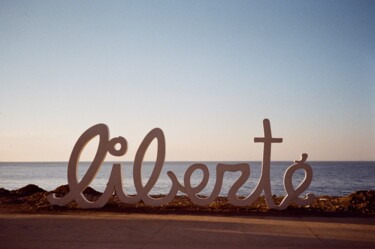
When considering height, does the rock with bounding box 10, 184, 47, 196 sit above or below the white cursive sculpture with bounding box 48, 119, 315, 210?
below

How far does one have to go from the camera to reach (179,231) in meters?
8.41

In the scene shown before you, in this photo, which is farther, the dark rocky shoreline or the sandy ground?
the dark rocky shoreline

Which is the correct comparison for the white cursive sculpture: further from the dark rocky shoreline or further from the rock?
the rock

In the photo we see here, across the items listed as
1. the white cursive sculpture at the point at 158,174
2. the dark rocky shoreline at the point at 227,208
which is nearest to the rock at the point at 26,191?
the dark rocky shoreline at the point at 227,208

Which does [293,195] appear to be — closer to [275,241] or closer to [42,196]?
[275,241]

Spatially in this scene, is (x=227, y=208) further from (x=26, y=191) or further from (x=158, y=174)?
(x=26, y=191)

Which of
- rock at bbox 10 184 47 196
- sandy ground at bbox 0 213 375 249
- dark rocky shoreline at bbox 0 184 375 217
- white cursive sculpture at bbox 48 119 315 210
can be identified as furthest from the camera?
rock at bbox 10 184 47 196

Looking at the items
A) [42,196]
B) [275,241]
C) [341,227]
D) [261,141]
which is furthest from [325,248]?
[42,196]

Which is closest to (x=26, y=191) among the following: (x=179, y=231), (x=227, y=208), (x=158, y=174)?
(x=158, y=174)

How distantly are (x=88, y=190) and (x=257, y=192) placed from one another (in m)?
7.97

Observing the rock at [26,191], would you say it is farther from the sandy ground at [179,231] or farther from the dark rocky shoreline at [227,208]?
the sandy ground at [179,231]

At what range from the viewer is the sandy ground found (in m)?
7.18

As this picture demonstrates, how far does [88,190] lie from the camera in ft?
53.5

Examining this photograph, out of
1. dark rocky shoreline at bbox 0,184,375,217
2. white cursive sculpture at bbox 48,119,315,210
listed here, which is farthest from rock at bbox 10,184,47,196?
white cursive sculpture at bbox 48,119,315,210
